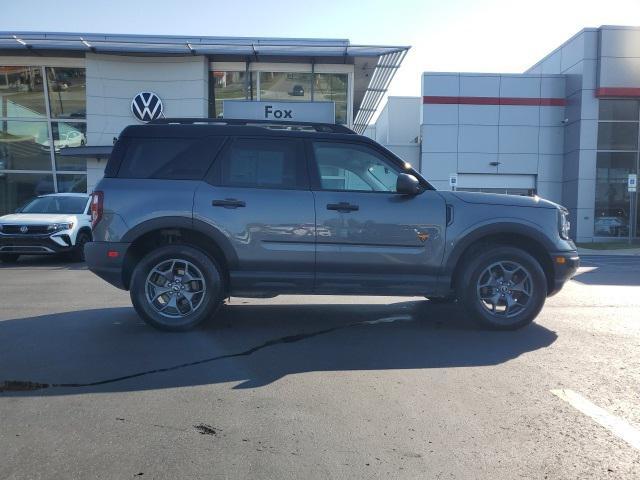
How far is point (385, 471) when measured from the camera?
10.4ft

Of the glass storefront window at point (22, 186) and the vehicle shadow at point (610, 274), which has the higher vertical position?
the glass storefront window at point (22, 186)

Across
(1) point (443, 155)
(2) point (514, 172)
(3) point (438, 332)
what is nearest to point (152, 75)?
(1) point (443, 155)

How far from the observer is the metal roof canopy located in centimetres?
2031

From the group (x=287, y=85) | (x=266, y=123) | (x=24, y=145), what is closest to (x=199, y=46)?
(x=287, y=85)

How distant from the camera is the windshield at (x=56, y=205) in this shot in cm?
1395

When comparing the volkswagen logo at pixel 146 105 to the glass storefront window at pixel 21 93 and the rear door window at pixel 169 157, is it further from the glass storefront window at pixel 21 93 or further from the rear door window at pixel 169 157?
the rear door window at pixel 169 157

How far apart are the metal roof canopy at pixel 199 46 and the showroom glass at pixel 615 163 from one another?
10926mm

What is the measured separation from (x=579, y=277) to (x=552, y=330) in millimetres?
6103

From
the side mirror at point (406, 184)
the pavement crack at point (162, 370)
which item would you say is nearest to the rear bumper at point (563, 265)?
the side mirror at point (406, 184)

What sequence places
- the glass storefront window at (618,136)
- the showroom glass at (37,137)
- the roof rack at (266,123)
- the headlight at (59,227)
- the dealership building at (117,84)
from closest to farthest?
the roof rack at (266,123) → the headlight at (59,227) → the dealership building at (117,84) → the showroom glass at (37,137) → the glass storefront window at (618,136)

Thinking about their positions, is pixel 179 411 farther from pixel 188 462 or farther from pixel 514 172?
pixel 514 172

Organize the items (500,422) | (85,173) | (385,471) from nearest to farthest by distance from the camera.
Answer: (385,471) → (500,422) → (85,173)

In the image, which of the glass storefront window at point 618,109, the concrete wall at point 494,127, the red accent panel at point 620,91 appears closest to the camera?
the red accent panel at point 620,91

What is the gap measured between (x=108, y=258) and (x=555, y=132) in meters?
25.7
